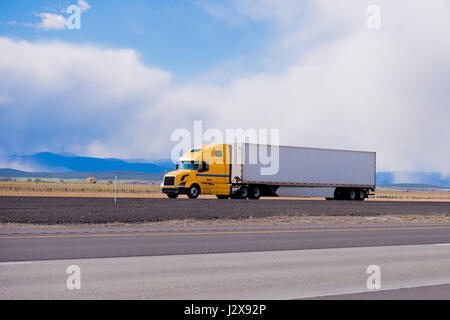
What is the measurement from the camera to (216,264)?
9.87 metres

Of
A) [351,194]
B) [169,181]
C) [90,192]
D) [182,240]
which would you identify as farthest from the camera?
[90,192]

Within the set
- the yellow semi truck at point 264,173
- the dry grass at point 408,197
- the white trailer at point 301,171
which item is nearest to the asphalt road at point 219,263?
the yellow semi truck at point 264,173

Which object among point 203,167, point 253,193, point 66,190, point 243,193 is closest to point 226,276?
point 203,167

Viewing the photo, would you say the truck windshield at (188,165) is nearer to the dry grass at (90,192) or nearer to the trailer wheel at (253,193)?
the trailer wheel at (253,193)

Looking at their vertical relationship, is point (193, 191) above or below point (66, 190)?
above

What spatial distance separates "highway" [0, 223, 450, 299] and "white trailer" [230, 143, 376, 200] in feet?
84.0

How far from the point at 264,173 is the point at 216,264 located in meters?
33.0

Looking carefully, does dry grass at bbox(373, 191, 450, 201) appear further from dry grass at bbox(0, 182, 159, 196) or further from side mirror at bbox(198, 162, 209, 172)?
side mirror at bbox(198, 162, 209, 172)

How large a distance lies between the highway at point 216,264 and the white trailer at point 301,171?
25.6 metres

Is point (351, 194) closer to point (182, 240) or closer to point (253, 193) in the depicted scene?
point (253, 193)

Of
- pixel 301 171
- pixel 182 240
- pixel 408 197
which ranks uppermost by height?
pixel 301 171

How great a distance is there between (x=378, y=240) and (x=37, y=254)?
8908 mm

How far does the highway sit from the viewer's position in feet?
24.5
